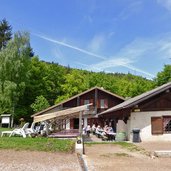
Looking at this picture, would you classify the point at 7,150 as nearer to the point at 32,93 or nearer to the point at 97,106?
the point at 97,106

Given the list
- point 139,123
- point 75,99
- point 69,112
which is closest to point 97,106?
point 75,99

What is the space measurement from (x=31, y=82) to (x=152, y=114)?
106 feet

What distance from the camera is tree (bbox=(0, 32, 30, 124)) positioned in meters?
41.2

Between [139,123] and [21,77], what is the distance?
2552 centimetres

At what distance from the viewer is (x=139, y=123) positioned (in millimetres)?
22109

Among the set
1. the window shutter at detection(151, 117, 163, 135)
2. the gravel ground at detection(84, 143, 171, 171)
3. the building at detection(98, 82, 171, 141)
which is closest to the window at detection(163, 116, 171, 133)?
the building at detection(98, 82, 171, 141)

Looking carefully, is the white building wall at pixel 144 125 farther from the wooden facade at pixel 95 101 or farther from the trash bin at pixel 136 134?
the wooden facade at pixel 95 101

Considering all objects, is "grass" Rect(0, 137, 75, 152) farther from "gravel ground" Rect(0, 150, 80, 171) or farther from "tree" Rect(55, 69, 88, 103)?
"tree" Rect(55, 69, 88, 103)

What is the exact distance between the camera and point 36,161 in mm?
11492

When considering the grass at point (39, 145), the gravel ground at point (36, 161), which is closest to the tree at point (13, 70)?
the grass at point (39, 145)

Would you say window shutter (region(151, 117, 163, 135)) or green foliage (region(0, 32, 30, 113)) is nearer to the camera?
window shutter (region(151, 117, 163, 135))

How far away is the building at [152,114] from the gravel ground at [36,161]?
9491mm

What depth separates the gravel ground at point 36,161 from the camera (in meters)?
10.2

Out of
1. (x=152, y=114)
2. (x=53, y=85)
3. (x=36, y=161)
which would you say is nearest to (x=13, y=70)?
(x=53, y=85)
